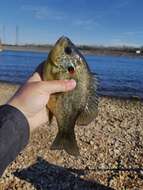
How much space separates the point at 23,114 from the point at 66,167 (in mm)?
7800

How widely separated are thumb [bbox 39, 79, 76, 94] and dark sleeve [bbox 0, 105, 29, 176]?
414 mm

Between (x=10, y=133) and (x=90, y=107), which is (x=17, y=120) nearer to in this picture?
(x=10, y=133)

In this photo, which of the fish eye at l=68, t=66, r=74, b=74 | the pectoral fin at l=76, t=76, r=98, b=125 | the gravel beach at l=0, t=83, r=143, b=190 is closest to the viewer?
the fish eye at l=68, t=66, r=74, b=74

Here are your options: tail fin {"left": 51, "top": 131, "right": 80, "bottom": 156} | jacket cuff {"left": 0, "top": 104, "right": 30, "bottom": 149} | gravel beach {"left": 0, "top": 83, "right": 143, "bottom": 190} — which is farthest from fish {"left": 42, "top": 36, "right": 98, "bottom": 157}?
gravel beach {"left": 0, "top": 83, "right": 143, "bottom": 190}

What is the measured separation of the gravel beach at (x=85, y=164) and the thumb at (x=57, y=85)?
250 inches

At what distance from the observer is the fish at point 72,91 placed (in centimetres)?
319

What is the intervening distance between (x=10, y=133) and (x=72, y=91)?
82 cm

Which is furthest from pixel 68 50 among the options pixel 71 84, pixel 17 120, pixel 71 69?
pixel 17 120

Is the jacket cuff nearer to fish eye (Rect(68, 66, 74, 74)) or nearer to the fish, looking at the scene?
the fish

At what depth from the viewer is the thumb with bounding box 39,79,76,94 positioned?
316 centimetres

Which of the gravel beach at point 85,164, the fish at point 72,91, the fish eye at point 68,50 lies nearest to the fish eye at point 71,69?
the fish at point 72,91

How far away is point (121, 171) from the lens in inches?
402

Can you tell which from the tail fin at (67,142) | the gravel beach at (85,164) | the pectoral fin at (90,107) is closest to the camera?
the pectoral fin at (90,107)

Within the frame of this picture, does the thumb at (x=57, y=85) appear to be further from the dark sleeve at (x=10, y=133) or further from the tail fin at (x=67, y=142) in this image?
the tail fin at (x=67, y=142)
